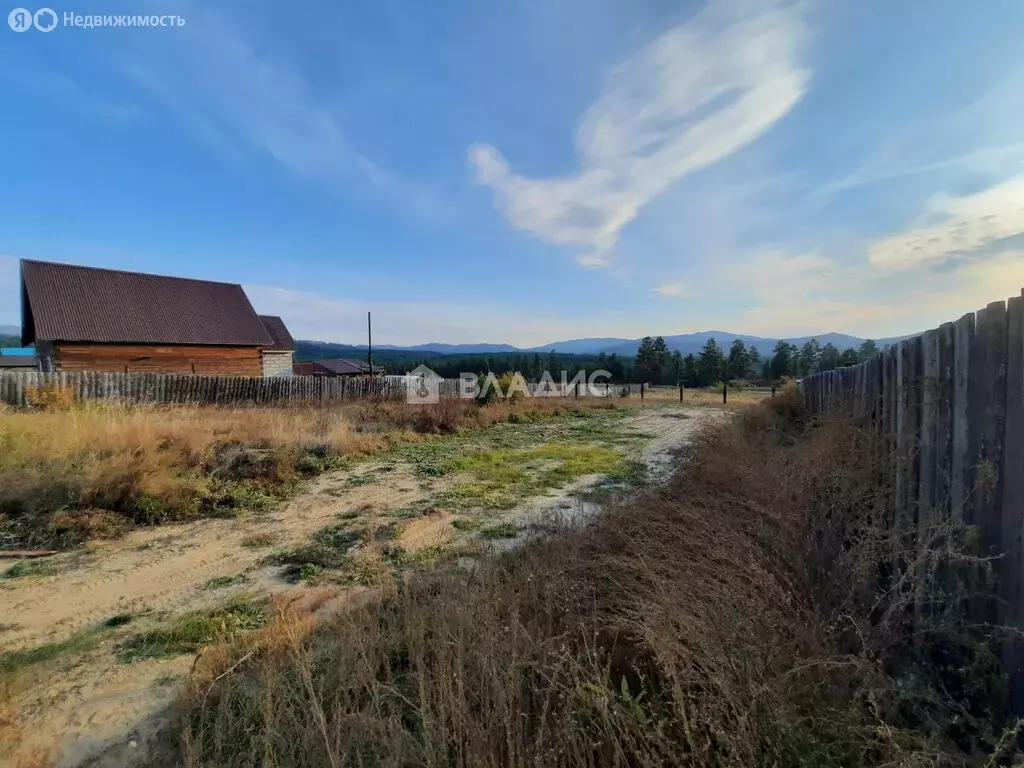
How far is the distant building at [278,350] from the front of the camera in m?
32.3

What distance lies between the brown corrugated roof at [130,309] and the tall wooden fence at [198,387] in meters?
5.19

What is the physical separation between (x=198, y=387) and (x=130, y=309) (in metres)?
7.49

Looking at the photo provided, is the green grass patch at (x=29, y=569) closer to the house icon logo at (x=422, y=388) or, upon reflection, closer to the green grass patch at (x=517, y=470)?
the green grass patch at (x=517, y=470)

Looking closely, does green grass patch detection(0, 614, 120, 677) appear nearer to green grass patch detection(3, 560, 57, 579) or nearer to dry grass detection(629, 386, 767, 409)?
green grass patch detection(3, 560, 57, 579)

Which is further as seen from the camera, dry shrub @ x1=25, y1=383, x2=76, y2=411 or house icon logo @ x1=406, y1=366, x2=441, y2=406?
house icon logo @ x1=406, y1=366, x2=441, y2=406

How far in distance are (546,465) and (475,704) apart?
6350 mm

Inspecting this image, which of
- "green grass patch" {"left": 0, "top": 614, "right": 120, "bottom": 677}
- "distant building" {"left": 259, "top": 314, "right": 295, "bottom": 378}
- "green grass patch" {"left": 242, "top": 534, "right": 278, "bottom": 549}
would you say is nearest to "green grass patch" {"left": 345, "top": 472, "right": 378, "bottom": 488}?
"green grass patch" {"left": 242, "top": 534, "right": 278, "bottom": 549}

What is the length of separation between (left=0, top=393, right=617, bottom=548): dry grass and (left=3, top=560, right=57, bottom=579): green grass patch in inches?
21.1

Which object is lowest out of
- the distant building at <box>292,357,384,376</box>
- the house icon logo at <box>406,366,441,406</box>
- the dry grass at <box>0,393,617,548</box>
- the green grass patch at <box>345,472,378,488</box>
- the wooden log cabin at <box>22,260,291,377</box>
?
the green grass patch at <box>345,472,378,488</box>

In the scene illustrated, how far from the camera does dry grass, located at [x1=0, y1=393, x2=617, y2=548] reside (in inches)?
203

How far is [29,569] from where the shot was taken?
13.3 feet

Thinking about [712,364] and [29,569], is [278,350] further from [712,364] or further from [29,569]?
[712,364]

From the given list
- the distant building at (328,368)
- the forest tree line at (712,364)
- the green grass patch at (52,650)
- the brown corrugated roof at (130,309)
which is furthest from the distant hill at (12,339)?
the forest tree line at (712,364)

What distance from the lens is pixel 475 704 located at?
203 centimetres
